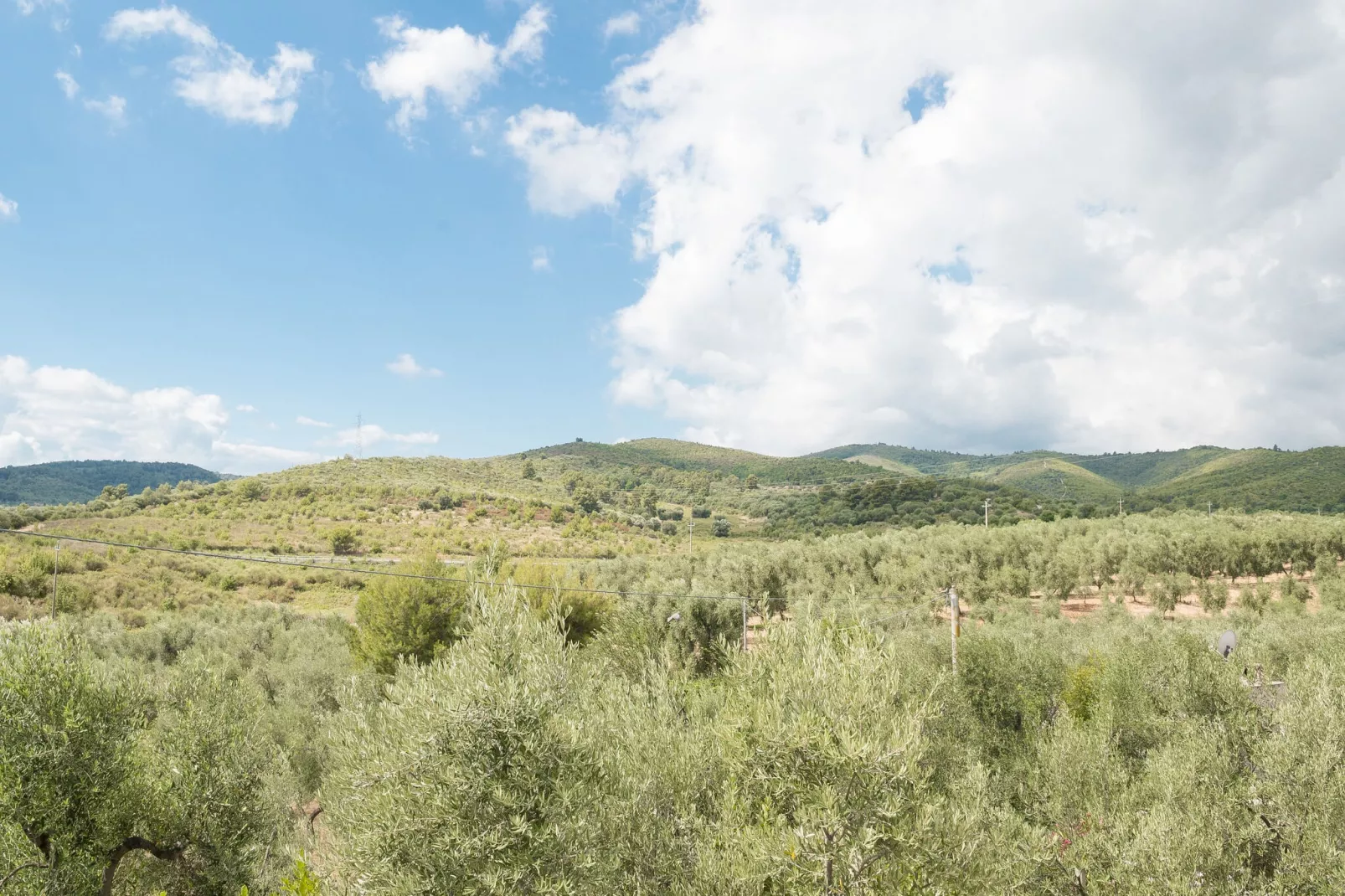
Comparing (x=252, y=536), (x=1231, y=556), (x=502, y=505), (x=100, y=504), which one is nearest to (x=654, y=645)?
(x=1231, y=556)

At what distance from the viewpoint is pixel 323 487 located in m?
78.2

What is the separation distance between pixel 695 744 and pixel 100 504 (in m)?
86.2

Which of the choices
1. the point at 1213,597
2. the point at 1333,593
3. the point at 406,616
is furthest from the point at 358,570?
the point at 1333,593

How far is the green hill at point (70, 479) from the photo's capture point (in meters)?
130

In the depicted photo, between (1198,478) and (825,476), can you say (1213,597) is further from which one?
(825,476)

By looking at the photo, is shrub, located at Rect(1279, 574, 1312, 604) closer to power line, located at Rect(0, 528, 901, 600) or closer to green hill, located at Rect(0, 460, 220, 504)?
power line, located at Rect(0, 528, 901, 600)

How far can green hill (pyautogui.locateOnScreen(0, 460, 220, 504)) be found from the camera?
130 meters

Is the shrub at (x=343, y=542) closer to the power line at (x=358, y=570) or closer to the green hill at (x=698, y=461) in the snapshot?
the power line at (x=358, y=570)

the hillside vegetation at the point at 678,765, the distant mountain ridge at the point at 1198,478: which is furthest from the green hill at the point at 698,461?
the hillside vegetation at the point at 678,765

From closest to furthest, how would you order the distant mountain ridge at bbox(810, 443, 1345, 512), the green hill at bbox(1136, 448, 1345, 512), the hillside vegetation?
the hillside vegetation, the green hill at bbox(1136, 448, 1345, 512), the distant mountain ridge at bbox(810, 443, 1345, 512)

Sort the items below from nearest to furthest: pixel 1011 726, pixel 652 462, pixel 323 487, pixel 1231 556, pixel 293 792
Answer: pixel 293 792, pixel 1011 726, pixel 1231 556, pixel 323 487, pixel 652 462

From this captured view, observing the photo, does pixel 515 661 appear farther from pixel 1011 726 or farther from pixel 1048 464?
pixel 1048 464

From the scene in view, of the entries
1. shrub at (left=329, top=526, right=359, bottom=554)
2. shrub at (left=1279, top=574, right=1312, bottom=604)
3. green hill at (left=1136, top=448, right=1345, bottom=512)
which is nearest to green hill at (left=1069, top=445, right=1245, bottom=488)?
green hill at (left=1136, top=448, right=1345, bottom=512)

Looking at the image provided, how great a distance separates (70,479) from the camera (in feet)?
491
